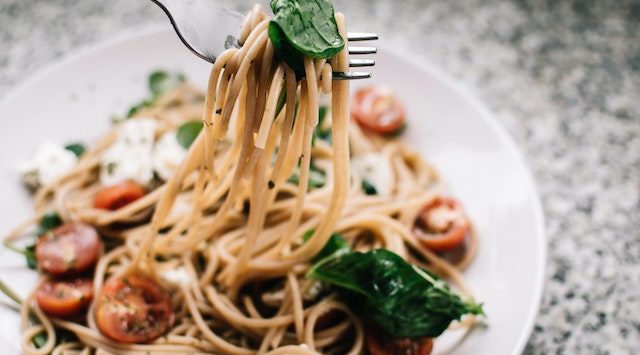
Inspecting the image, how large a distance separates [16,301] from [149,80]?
1.25 meters

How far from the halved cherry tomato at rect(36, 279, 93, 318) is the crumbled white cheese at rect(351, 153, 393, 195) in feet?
4.20

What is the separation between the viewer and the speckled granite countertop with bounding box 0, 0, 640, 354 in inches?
119

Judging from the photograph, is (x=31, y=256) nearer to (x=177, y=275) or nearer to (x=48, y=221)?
(x=48, y=221)

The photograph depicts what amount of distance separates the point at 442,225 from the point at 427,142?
509 mm

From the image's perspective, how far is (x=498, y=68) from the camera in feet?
13.0

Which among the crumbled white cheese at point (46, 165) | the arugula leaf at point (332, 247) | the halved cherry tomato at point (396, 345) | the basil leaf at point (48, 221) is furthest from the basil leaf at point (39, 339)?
the halved cherry tomato at point (396, 345)

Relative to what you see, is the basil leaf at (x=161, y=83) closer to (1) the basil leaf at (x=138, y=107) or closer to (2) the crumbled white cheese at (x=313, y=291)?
(1) the basil leaf at (x=138, y=107)

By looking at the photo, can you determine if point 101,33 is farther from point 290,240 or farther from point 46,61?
point 290,240

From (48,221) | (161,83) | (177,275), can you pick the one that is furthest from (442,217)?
(48,221)

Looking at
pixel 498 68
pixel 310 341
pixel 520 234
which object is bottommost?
pixel 310 341

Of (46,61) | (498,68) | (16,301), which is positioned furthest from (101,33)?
(498,68)

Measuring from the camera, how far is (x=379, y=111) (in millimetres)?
3350

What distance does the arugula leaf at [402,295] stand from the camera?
2492mm

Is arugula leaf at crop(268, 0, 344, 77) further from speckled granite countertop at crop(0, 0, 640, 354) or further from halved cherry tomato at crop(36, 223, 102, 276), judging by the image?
speckled granite countertop at crop(0, 0, 640, 354)
